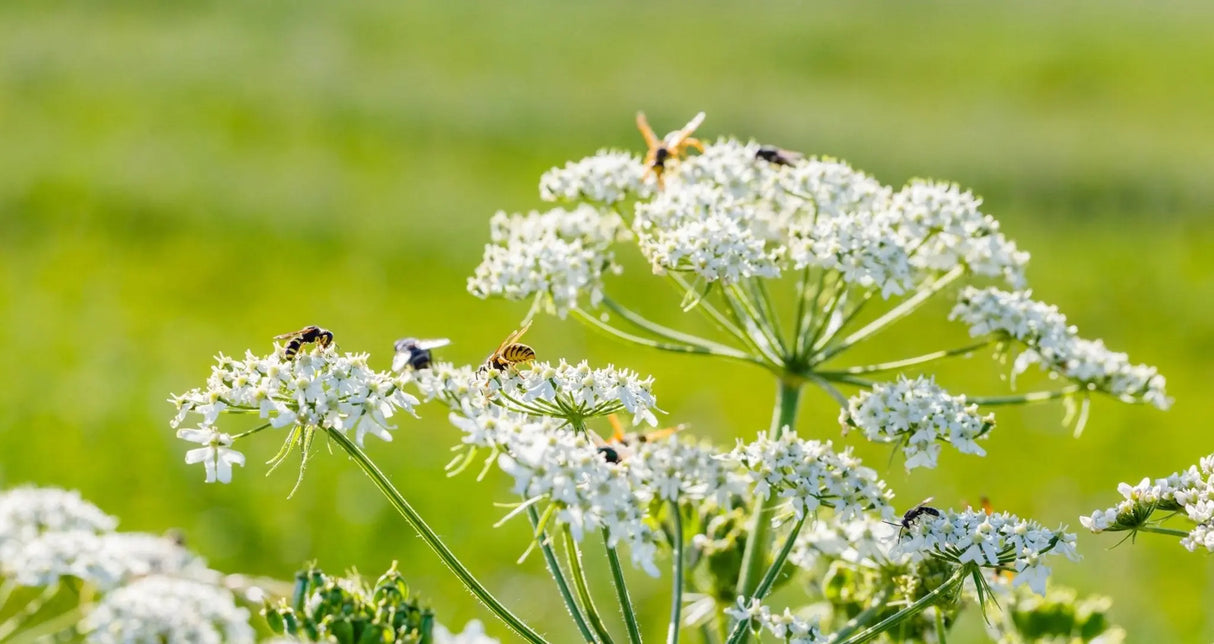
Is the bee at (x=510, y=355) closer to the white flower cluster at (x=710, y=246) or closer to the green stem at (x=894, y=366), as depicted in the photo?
the white flower cluster at (x=710, y=246)

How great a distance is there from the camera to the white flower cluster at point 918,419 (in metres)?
4.52

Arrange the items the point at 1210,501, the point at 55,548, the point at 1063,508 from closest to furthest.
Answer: the point at 1210,501 → the point at 55,548 → the point at 1063,508

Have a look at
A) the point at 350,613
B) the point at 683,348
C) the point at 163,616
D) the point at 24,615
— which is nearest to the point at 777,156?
the point at 683,348

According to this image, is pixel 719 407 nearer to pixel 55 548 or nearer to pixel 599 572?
pixel 599 572

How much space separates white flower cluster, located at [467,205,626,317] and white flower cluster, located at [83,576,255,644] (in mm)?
1755

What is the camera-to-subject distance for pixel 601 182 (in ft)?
20.0

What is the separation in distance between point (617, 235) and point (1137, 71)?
1806 inches

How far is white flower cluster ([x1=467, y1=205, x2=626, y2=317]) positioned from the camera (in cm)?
557

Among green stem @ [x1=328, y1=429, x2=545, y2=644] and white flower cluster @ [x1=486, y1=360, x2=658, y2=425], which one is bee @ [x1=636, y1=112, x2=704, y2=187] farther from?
green stem @ [x1=328, y1=429, x2=545, y2=644]

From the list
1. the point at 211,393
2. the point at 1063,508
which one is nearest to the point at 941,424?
Answer: the point at 211,393

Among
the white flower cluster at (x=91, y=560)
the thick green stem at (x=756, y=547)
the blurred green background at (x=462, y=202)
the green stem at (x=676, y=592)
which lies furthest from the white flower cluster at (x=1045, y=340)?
the blurred green background at (x=462, y=202)

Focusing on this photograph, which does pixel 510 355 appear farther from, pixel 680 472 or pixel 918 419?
pixel 918 419

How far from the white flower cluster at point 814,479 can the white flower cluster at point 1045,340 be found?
166cm

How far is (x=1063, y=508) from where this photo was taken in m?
15.9
